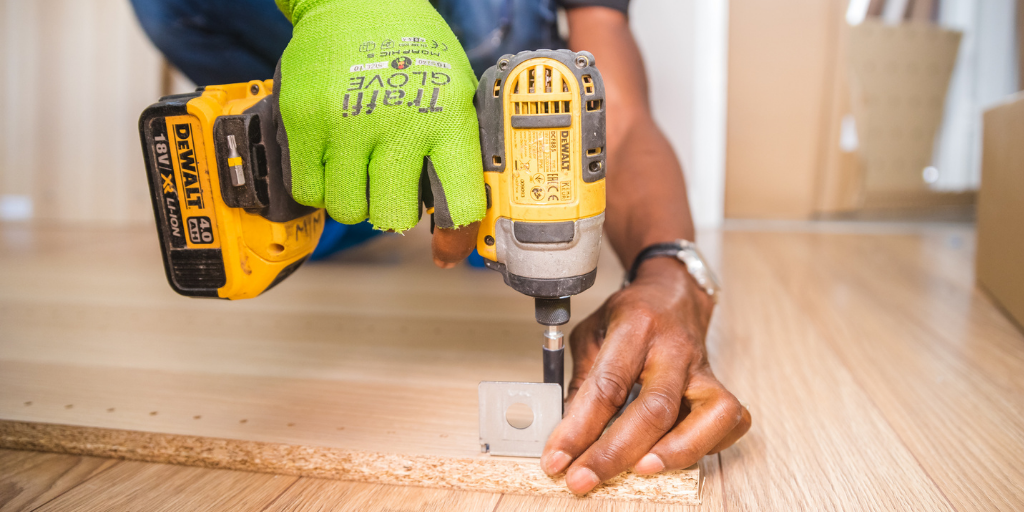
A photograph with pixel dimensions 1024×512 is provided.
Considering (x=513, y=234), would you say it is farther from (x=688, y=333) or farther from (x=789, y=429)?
(x=789, y=429)

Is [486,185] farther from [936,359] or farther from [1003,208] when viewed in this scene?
[1003,208]

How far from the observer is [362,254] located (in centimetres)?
227

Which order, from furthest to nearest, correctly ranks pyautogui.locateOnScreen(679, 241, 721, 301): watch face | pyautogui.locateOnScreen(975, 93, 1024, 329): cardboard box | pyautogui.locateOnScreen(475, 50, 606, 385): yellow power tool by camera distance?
pyautogui.locateOnScreen(975, 93, 1024, 329): cardboard box
pyautogui.locateOnScreen(679, 241, 721, 301): watch face
pyautogui.locateOnScreen(475, 50, 606, 385): yellow power tool

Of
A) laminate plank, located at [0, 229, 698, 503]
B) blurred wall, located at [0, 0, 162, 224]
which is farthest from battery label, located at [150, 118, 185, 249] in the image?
blurred wall, located at [0, 0, 162, 224]

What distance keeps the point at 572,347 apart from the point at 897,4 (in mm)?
2745

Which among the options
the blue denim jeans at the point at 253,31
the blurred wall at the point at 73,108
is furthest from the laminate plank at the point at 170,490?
the blurred wall at the point at 73,108

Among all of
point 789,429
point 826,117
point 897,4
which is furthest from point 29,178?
point 897,4

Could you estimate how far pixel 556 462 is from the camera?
2.30 feet

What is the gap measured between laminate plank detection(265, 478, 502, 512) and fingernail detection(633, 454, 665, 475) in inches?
6.9

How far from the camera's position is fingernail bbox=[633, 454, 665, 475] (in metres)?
0.70

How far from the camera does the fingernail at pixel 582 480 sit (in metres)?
0.69

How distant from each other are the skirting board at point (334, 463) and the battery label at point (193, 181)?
0.90 feet

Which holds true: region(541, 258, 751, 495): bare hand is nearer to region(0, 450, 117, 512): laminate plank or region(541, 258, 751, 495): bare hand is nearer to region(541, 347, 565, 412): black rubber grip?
region(541, 347, 565, 412): black rubber grip

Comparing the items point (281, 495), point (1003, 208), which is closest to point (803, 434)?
point (281, 495)
